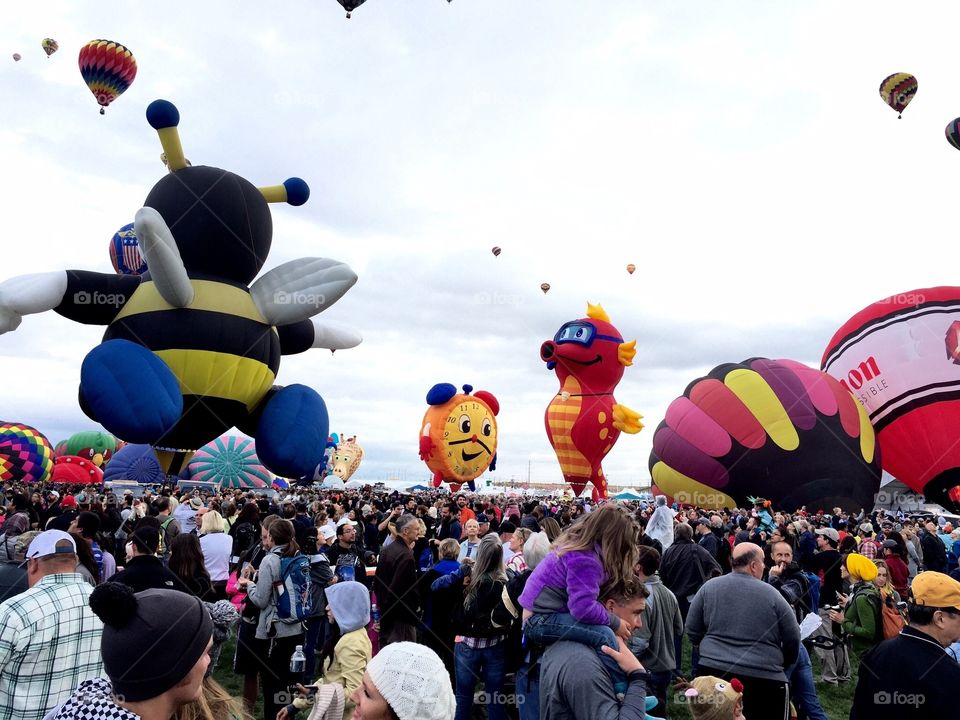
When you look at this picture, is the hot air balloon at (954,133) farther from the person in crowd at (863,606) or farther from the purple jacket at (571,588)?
the purple jacket at (571,588)

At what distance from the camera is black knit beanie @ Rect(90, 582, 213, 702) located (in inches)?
70.3

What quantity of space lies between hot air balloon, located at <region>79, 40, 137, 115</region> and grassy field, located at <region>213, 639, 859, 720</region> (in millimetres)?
13081

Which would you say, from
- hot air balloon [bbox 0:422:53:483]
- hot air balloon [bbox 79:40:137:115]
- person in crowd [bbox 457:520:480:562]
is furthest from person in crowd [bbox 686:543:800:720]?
hot air balloon [bbox 0:422:53:483]

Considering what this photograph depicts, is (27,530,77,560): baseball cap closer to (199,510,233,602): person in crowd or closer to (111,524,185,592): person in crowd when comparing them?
(111,524,185,592): person in crowd

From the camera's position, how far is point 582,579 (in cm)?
275

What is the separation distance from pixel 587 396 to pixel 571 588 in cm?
1967

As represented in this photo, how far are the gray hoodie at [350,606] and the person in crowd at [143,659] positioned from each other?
2.68 m

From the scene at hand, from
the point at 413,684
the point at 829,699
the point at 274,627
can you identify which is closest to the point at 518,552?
the point at 274,627

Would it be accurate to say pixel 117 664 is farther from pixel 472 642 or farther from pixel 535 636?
pixel 472 642

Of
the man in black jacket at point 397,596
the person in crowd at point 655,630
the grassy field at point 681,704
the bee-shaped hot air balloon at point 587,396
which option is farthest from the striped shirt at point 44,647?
the bee-shaped hot air balloon at point 587,396

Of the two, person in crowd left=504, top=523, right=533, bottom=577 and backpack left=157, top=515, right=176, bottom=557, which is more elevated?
person in crowd left=504, top=523, right=533, bottom=577

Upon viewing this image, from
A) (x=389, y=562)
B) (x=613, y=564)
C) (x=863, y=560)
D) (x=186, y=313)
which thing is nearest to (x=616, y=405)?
(x=186, y=313)

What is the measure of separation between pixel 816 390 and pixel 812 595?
13592 millimetres

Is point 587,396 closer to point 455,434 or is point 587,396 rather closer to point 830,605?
point 455,434
